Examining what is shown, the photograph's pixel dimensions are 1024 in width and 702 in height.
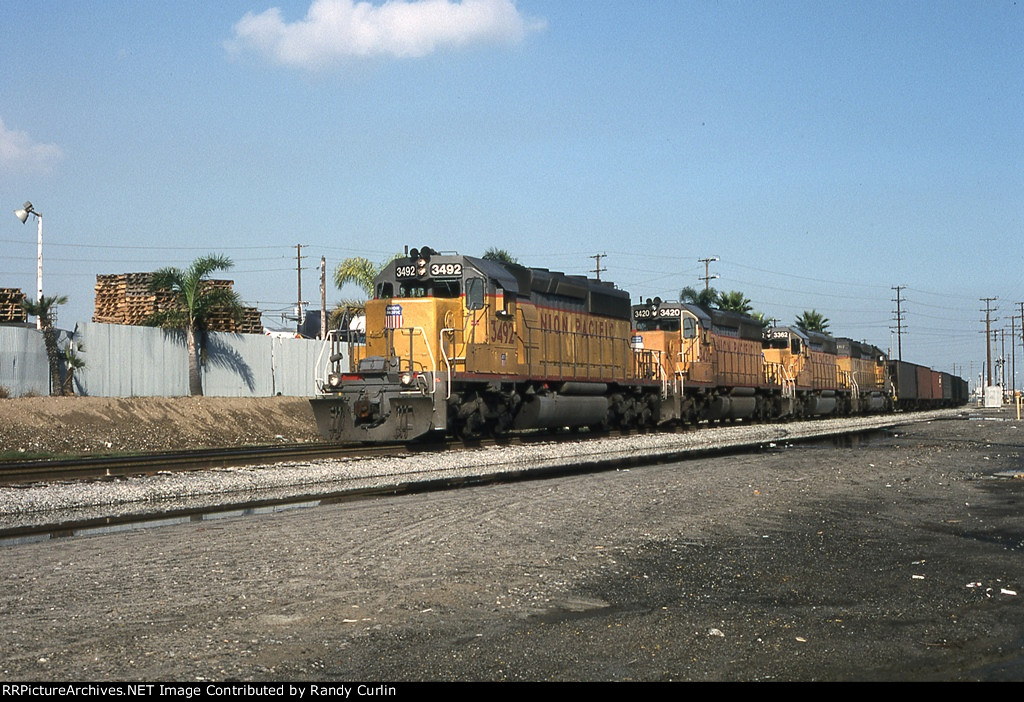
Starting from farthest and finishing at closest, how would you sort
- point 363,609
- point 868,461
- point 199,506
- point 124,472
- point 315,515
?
point 868,461 < point 124,472 < point 199,506 < point 315,515 < point 363,609

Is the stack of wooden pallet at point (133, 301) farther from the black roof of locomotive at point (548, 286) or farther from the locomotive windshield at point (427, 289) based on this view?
the locomotive windshield at point (427, 289)

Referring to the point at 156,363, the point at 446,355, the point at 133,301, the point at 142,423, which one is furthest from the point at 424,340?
the point at 133,301

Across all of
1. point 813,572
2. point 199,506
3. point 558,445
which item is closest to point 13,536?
point 199,506

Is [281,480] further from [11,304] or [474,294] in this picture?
[11,304]

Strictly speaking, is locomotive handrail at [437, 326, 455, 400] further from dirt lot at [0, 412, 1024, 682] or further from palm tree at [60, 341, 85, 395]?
palm tree at [60, 341, 85, 395]

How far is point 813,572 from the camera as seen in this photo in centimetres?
778

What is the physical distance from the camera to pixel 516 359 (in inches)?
910

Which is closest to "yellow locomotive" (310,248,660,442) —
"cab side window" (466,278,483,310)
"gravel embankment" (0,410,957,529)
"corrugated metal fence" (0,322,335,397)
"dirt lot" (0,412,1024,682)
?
"cab side window" (466,278,483,310)

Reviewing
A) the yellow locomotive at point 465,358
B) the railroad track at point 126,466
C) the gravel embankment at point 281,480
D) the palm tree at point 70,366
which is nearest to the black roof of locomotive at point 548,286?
the yellow locomotive at point 465,358

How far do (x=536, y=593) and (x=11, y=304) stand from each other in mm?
28497

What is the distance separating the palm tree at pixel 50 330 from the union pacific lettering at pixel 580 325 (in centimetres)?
1430

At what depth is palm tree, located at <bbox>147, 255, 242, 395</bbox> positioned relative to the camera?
3400 centimetres

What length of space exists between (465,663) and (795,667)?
168 centimetres
